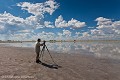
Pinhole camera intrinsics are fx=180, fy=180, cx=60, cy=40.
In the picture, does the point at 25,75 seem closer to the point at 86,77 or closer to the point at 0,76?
the point at 0,76

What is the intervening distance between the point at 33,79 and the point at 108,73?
6.81m

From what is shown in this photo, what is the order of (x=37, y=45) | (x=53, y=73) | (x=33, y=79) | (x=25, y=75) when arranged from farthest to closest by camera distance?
(x=37, y=45) → (x=53, y=73) → (x=25, y=75) → (x=33, y=79)

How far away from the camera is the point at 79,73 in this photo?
607 inches

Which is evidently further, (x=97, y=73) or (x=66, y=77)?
(x=97, y=73)

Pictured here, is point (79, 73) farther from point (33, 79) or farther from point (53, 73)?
point (33, 79)

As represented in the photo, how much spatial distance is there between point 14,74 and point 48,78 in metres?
2.71

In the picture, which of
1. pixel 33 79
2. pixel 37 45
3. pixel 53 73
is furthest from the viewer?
pixel 37 45

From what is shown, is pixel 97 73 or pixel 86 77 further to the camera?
pixel 97 73

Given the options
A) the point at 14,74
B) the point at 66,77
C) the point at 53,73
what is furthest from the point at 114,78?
the point at 14,74

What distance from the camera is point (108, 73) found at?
15859mm

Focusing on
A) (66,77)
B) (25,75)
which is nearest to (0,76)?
(25,75)

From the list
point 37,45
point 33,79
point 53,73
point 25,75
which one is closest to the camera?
point 33,79

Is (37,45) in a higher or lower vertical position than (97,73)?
higher

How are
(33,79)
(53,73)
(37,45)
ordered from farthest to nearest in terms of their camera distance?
(37,45) < (53,73) < (33,79)
